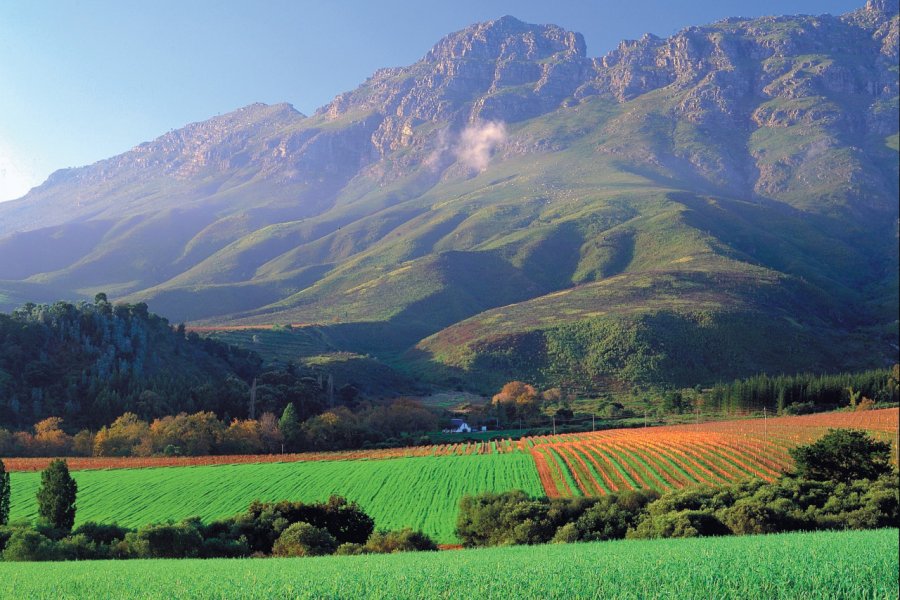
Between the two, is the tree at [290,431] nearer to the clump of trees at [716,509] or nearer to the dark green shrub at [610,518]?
the clump of trees at [716,509]

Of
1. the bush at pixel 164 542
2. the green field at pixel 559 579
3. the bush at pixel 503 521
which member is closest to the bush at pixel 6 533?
the bush at pixel 164 542

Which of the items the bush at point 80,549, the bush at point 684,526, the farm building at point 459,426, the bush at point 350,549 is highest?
the bush at point 684,526

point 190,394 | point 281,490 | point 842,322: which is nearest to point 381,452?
point 281,490

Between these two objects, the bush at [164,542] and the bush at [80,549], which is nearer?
the bush at [80,549]

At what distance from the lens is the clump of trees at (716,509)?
3100 centimetres

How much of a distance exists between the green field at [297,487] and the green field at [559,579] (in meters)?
24.2

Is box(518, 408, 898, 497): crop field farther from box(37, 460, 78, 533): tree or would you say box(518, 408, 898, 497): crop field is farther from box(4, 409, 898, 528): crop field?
box(37, 460, 78, 533): tree

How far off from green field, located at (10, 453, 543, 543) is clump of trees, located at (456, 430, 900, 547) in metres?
4.21

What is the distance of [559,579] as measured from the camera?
508 inches

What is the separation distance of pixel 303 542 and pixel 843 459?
3229cm

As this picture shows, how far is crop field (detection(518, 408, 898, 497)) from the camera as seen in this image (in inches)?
2100

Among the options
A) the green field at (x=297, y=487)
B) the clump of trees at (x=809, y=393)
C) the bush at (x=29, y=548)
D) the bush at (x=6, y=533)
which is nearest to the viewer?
the bush at (x=29, y=548)

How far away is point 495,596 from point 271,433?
Answer: 6777cm

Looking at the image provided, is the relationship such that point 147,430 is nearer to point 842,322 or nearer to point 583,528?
point 583,528
